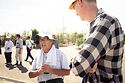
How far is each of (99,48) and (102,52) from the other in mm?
57

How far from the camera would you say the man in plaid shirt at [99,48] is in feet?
3.34

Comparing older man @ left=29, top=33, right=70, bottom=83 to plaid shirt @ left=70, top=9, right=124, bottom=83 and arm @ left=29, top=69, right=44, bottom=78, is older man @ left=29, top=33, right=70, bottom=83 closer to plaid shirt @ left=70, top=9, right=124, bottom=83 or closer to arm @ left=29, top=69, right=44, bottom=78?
arm @ left=29, top=69, right=44, bottom=78

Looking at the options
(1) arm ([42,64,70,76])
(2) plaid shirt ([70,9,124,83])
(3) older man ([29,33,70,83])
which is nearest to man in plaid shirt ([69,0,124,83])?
(2) plaid shirt ([70,9,124,83])

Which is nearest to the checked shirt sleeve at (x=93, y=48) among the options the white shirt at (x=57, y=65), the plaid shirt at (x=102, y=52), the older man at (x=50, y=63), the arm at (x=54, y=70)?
the plaid shirt at (x=102, y=52)

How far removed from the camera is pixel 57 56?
2.35m

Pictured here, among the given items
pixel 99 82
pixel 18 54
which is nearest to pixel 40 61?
pixel 99 82

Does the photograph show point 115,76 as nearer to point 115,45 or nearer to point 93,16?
point 115,45

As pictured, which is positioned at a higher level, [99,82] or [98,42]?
[98,42]

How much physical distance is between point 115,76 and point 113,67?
109 millimetres

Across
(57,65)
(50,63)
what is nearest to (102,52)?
(50,63)

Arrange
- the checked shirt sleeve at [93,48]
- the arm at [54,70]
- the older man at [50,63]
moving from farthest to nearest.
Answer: the older man at [50,63], the arm at [54,70], the checked shirt sleeve at [93,48]

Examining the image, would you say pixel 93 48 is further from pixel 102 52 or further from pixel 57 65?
pixel 57 65

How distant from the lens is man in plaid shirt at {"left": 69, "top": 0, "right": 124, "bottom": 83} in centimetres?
102

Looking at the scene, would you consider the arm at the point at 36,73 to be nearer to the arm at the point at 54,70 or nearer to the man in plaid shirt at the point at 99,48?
the arm at the point at 54,70
